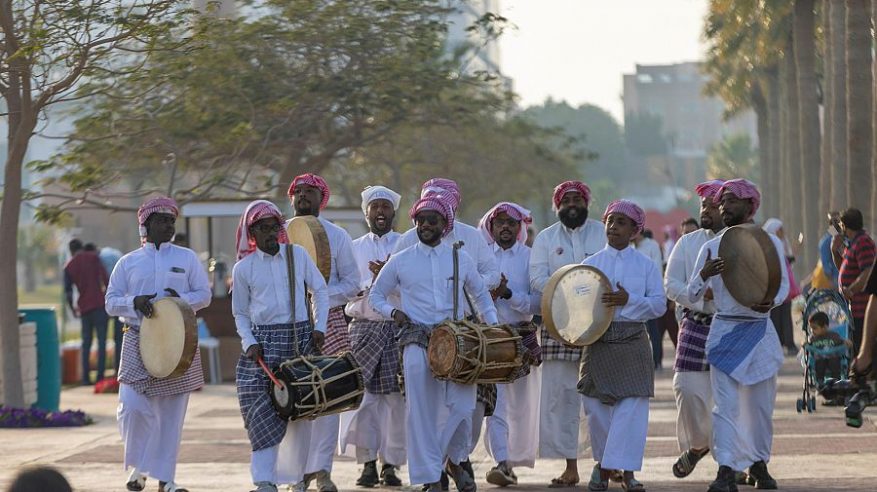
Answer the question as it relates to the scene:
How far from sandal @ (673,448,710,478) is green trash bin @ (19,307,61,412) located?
8597 millimetres

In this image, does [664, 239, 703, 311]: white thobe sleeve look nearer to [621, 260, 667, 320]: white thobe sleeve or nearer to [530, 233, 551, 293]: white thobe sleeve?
[621, 260, 667, 320]: white thobe sleeve

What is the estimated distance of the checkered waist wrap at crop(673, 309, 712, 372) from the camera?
11.4 metres

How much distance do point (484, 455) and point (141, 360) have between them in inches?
134

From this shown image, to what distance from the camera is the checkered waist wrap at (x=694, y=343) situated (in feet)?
37.3

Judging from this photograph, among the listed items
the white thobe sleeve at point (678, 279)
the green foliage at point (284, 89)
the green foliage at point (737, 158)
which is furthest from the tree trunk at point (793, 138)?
the green foliage at point (737, 158)

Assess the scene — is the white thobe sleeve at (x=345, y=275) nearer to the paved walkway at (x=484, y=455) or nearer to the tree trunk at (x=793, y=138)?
the paved walkway at (x=484, y=455)

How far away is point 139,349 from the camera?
11148 millimetres

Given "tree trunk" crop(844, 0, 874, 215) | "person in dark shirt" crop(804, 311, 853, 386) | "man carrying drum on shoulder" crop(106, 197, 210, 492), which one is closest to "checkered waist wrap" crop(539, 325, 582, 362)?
"man carrying drum on shoulder" crop(106, 197, 210, 492)

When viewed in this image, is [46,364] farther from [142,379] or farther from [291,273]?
[291,273]

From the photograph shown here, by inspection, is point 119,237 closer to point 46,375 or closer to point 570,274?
point 46,375

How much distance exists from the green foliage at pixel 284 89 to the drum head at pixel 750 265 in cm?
1283

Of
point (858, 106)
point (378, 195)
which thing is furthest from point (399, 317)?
point (858, 106)

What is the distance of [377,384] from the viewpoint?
463 inches

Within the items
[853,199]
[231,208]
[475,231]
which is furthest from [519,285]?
[853,199]
